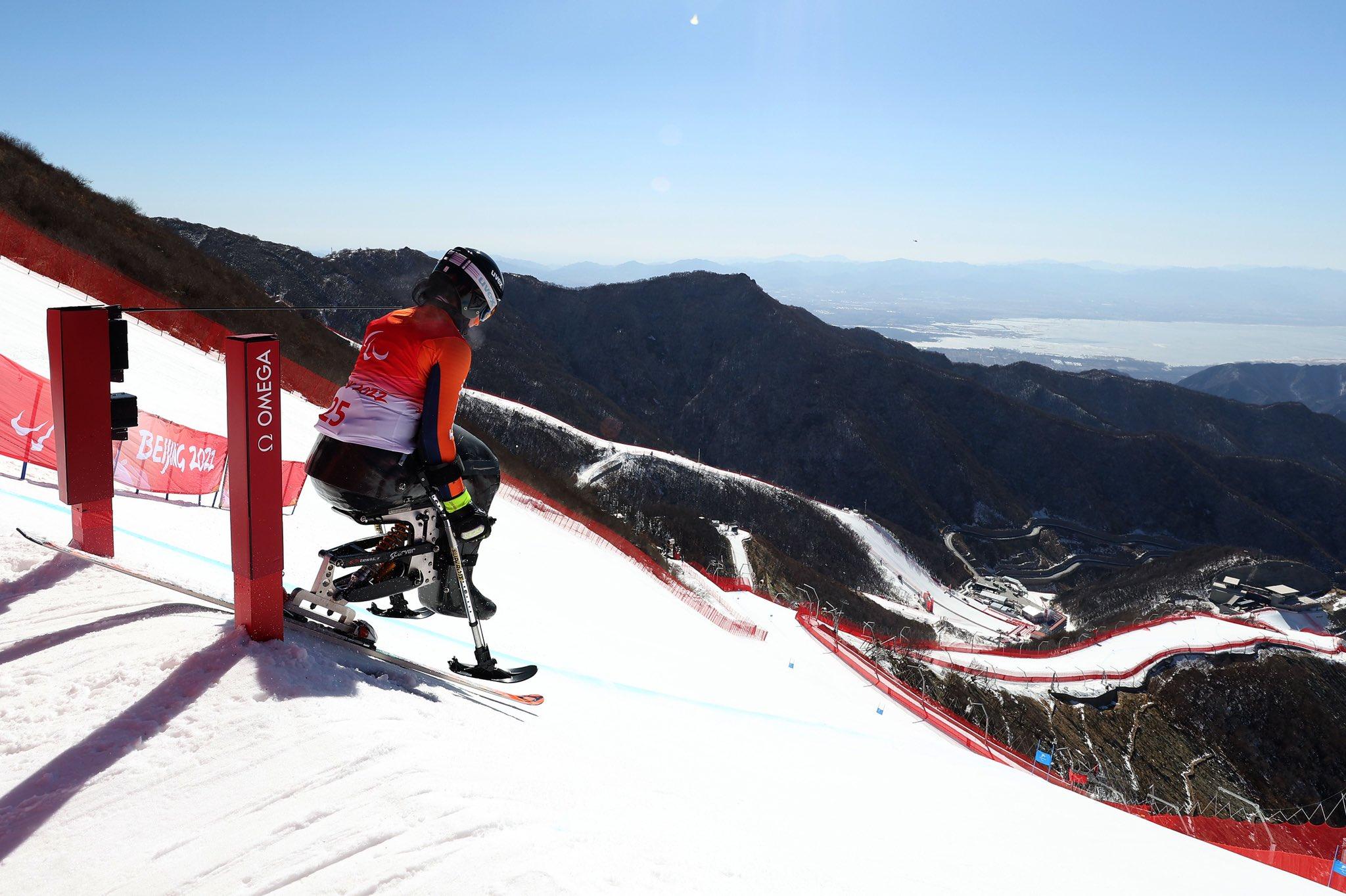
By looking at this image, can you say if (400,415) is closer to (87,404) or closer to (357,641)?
(357,641)

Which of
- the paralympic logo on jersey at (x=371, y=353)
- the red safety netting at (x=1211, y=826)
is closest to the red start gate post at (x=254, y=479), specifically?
the paralympic logo on jersey at (x=371, y=353)

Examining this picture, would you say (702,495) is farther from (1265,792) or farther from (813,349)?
(813,349)

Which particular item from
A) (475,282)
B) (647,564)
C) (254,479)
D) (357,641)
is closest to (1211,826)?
(647,564)

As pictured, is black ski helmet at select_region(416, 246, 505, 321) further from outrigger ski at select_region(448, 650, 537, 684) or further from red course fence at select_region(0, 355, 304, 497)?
red course fence at select_region(0, 355, 304, 497)

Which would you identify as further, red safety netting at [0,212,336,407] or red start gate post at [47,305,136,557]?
red safety netting at [0,212,336,407]

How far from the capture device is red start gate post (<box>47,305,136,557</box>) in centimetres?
405

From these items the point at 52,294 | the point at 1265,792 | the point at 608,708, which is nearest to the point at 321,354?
the point at 52,294

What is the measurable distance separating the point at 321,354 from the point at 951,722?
31.2m

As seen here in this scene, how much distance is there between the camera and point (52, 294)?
15195 mm

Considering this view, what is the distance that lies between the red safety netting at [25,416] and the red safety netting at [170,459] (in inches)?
36.6

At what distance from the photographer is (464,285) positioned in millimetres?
4180

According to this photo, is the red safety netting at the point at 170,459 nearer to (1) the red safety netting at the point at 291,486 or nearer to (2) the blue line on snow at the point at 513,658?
(1) the red safety netting at the point at 291,486

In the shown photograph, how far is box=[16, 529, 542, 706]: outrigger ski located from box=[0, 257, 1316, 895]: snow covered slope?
0.44 ft

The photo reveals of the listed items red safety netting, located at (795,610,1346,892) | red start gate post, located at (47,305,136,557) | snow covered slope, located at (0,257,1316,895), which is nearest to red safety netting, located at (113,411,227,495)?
snow covered slope, located at (0,257,1316,895)
